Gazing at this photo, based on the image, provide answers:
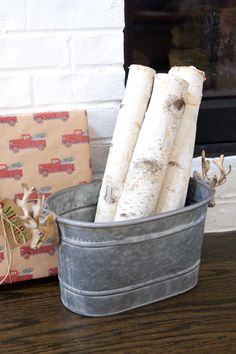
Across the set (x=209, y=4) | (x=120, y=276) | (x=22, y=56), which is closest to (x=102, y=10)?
(x=22, y=56)

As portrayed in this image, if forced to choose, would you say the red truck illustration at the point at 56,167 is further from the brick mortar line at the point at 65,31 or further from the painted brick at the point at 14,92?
the brick mortar line at the point at 65,31

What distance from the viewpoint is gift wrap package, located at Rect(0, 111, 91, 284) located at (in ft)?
2.84

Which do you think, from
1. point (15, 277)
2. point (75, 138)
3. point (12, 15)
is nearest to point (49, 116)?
point (75, 138)

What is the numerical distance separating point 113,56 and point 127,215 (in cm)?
31

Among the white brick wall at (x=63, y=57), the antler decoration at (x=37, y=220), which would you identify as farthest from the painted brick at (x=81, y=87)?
the antler decoration at (x=37, y=220)

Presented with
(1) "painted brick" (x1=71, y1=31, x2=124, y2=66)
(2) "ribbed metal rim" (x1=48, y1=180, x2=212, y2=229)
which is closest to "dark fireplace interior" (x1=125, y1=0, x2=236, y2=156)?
(1) "painted brick" (x1=71, y1=31, x2=124, y2=66)

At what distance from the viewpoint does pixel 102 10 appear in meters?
0.91

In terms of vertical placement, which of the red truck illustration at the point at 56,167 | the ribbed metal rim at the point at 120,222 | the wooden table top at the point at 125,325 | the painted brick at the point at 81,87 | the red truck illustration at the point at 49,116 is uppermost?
the painted brick at the point at 81,87

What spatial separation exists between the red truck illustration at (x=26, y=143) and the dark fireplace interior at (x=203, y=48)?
0.89 feet

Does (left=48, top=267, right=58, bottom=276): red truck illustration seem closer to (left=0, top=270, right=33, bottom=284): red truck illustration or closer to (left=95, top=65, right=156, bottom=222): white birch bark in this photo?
(left=0, top=270, right=33, bottom=284): red truck illustration

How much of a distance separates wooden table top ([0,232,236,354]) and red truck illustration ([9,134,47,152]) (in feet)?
0.77

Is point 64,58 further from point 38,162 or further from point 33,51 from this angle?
point 38,162

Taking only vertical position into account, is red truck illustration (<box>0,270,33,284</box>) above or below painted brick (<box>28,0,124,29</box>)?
below

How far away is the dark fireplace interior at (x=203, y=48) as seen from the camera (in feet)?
3.44
